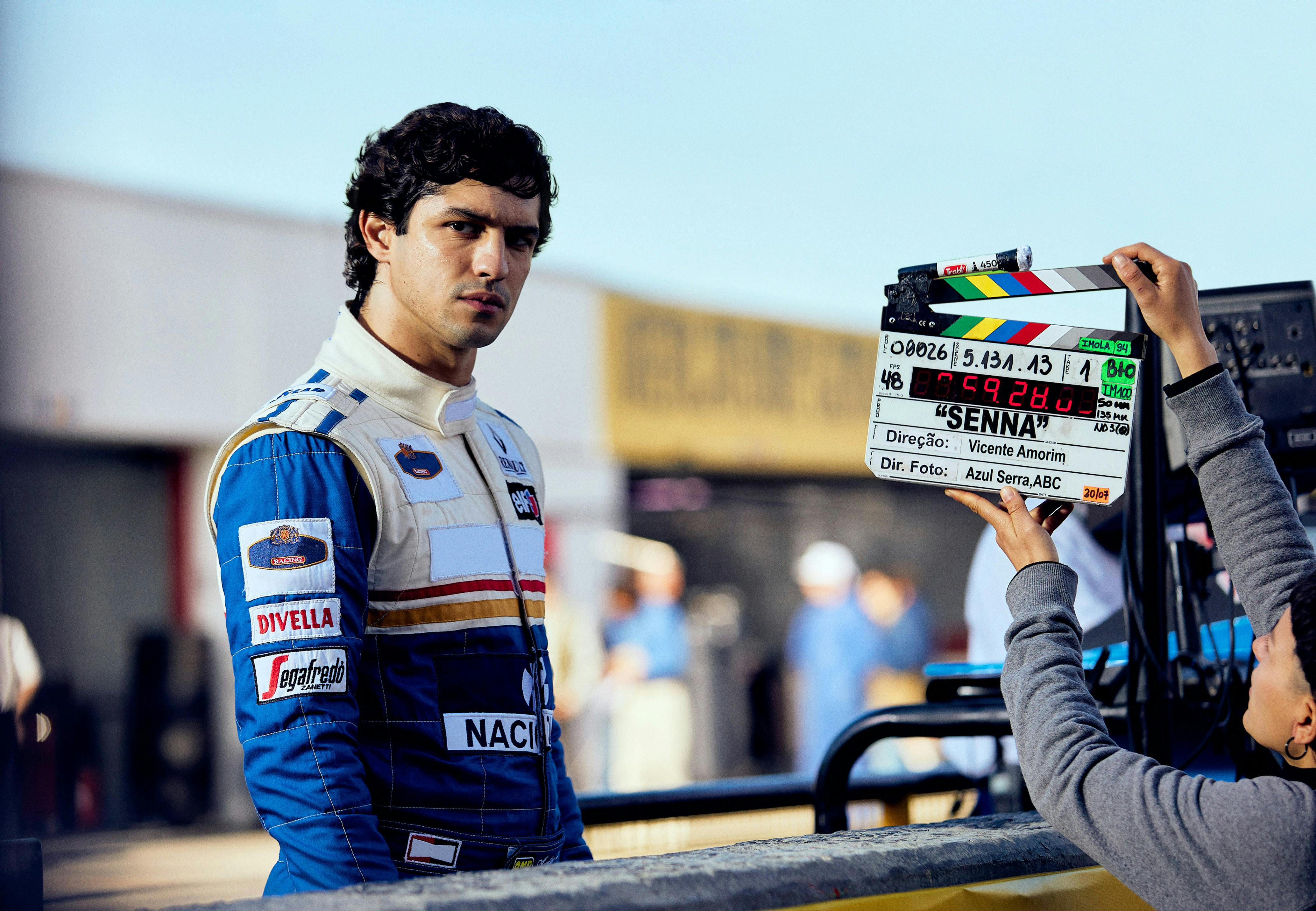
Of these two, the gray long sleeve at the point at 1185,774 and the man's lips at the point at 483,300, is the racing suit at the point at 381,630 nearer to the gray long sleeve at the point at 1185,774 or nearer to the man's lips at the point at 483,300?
the man's lips at the point at 483,300

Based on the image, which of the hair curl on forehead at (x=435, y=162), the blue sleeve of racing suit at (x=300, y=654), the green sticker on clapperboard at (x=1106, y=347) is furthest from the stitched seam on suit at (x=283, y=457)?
the green sticker on clapperboard at (x=1106, y=347)

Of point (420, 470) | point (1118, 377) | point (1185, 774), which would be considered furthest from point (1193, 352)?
point (420, 470)

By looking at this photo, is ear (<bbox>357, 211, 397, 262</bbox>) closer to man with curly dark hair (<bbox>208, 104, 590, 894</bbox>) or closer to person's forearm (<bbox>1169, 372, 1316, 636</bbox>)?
man with curly dark hair (<bbox>208, 104, 590, 894</bbox>)

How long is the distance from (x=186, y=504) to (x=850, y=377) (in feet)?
25.4

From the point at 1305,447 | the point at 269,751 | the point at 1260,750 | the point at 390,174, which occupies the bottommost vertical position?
the point at 1260,750

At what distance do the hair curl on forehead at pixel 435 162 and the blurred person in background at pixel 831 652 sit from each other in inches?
319

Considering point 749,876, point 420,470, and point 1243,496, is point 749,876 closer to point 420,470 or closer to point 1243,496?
point 420,470

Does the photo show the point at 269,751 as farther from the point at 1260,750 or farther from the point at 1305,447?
the point at 1305,447

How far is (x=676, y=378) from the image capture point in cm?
1355

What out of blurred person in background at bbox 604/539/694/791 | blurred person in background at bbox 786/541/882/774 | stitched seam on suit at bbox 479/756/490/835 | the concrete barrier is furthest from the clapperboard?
blurred person in background at bbox 604/539/694/791

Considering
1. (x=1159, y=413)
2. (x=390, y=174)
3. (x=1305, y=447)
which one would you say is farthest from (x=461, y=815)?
(x=1305, y=447)

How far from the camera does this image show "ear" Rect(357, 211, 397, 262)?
227 centimetres

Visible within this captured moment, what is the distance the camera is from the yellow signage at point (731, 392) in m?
13.2

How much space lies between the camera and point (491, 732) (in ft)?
6.70
